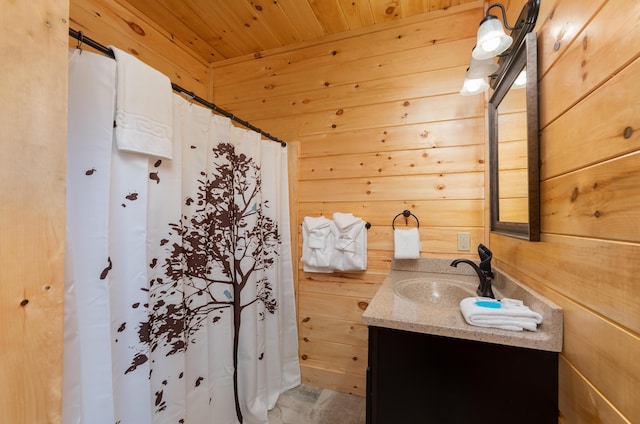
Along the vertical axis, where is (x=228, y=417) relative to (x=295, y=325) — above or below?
below

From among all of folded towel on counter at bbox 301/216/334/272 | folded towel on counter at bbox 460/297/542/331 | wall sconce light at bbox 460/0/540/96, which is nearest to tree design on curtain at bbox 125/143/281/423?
folded towel on counter at bbox 301/216/334/272

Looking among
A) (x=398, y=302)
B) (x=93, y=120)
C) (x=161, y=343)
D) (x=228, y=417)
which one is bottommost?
(x=228, y=417)

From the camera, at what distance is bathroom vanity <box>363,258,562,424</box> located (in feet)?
2.70

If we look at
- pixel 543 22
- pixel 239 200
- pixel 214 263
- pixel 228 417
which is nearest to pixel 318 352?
pixel 228 417

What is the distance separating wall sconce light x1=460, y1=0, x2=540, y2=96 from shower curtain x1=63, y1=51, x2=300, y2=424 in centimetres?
126

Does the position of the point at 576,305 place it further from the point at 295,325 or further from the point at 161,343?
the point at 295,325

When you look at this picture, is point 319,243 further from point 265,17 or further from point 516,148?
point 265,17

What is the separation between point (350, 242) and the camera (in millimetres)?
1794

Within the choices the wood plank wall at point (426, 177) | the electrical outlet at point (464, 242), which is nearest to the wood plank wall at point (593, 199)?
the wood plank wall at point (426, 177)

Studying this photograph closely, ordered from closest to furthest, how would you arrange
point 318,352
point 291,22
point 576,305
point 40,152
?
point 40,152 → point 576,305 → point 291,22 → point 318,352

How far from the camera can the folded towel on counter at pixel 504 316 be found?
33.7 inches

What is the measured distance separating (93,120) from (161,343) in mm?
902

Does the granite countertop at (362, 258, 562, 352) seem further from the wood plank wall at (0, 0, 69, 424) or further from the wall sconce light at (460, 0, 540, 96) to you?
the wall sconce light at (460, 0, 540, 96)

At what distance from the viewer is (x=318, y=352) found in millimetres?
1968
